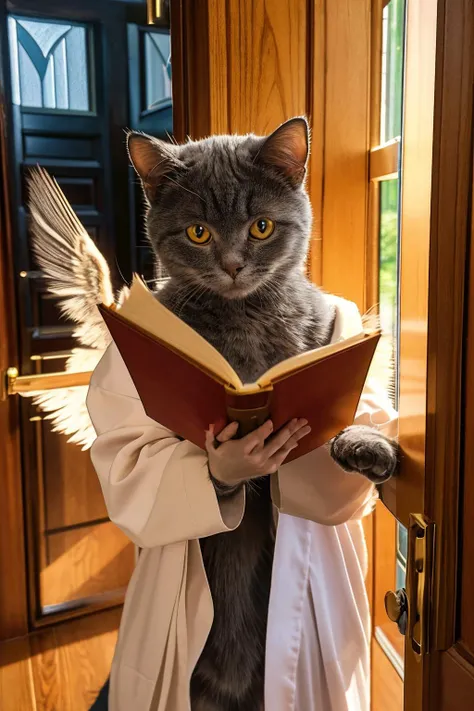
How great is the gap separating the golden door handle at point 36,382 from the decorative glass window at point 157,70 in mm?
815

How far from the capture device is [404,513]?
27.2 inches

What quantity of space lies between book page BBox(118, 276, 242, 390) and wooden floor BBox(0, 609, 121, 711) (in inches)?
54.8

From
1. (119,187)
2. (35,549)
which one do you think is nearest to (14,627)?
(35,549)

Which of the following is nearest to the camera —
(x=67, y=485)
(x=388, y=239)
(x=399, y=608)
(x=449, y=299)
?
(x=449, y=299)

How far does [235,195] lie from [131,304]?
0.31 m

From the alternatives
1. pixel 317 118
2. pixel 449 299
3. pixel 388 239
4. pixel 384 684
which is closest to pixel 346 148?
pixel 317 118

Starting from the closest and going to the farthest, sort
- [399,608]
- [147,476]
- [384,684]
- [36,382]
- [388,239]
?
1. [399,608]
2. [147,476]
3. [388,239]
4. [384,684]
5. [36,382]

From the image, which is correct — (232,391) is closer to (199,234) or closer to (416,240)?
(416,240)

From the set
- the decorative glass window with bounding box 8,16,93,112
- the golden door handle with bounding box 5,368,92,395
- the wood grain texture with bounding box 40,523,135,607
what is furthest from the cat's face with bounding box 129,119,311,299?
the wood grain texture with bounding box 40,523,135,607

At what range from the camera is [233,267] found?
83 cm

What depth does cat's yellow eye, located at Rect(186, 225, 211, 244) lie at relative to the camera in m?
0.87

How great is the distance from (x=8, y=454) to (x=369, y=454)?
1316mm

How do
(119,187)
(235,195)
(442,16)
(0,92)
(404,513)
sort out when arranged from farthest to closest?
(119,187), (0,92), (235,195), (404,513), (442,16)

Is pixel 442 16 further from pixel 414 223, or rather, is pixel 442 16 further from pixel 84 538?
pixel 84 538
